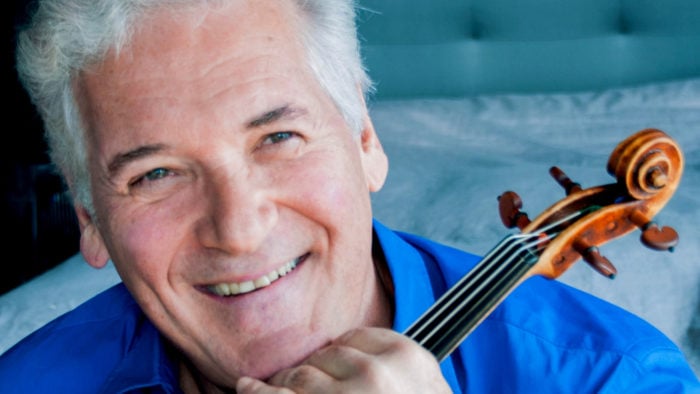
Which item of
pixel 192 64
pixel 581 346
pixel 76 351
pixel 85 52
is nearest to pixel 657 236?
pixel 581 346

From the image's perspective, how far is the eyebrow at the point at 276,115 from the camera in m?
0.92

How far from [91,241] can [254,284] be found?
0.30 metres

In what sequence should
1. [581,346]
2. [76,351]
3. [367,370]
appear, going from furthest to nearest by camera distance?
[76,351] < [581,346] < [367,370]

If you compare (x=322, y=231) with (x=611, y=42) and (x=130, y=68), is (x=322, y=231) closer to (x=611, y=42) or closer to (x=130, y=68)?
(x=130, y=68)

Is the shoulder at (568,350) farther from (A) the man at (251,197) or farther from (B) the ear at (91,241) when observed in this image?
(B) the ear at (91,241)

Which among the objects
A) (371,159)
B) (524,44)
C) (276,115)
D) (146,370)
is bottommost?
(524,44)

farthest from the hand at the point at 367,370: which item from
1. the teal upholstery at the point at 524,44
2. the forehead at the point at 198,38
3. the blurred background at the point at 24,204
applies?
the blurred background at the point at 24,204

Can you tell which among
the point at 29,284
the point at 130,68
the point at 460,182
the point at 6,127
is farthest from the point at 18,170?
the point at 130,68

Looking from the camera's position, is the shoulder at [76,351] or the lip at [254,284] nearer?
the lip at [254,284]

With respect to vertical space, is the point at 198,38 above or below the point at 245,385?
above

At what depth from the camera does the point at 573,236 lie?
0.97m

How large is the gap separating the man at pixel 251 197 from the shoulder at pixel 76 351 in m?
0.24

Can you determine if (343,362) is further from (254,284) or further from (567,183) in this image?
(567,183)

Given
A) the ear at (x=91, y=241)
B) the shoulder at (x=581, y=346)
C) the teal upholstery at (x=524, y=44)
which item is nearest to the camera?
the shoulder at (x=581, y=346)
